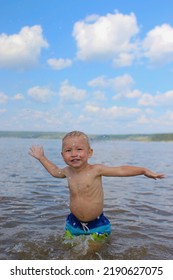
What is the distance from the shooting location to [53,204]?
9.20 metres

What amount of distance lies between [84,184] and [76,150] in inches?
25.5

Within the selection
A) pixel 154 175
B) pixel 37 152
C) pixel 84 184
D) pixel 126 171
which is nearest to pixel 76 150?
pixel 84 184

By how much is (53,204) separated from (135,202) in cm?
221

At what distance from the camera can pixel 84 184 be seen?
20.0 ft

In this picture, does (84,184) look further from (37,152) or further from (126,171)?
(37,152)

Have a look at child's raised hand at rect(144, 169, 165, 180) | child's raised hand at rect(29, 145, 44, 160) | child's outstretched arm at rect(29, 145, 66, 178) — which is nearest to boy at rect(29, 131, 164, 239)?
child's outstretched arm at rect(29, 145, 66, 178)

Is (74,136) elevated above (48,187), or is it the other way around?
(74,136)

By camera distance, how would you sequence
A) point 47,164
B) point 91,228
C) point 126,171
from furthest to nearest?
point 47,164 < point 91,228 < point 126,171

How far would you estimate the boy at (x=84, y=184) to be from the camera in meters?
5.89

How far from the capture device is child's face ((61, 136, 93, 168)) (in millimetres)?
5859

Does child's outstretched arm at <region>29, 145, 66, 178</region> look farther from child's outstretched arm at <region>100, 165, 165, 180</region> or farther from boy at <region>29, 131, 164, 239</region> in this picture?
child's outstretched arm at <region>100, 165, 165, 180</region>

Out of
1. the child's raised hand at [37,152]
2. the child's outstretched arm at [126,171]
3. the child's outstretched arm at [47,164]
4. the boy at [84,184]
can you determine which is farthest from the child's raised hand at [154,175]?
the child's raised hand at [37,152]
